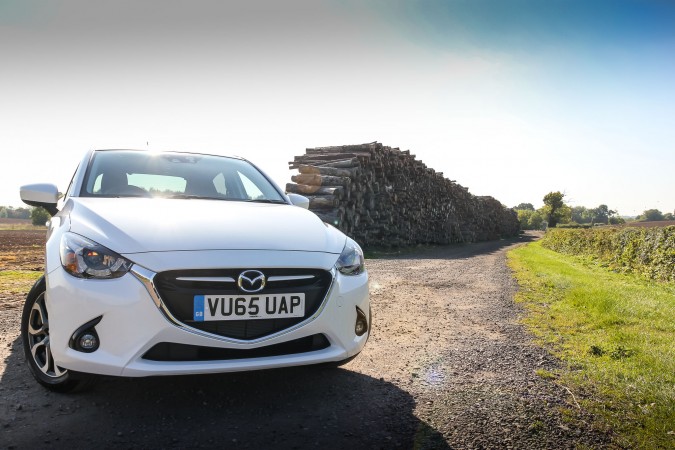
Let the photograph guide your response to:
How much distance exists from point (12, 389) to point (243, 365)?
61.1 inches

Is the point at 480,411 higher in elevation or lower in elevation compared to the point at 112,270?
lower

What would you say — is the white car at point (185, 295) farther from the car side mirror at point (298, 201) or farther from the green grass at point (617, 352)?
the green grass at point (617, 352)

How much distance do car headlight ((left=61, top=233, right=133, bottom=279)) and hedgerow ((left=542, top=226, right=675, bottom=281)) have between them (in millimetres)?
10850

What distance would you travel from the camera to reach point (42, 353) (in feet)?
9.53

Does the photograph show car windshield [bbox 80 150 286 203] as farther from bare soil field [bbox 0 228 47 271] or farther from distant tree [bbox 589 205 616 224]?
distant tree [bbox 589 205 616 224]

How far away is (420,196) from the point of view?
21.3 meters

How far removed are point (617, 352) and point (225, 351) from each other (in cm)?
324

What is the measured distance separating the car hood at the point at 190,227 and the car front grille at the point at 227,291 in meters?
0.17

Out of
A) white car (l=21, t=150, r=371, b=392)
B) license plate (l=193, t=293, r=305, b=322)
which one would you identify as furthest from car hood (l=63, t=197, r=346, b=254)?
license plate (l=193, t=293, r=305, b=322)

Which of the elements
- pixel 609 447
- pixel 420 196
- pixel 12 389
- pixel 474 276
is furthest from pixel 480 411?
pixel 420 196

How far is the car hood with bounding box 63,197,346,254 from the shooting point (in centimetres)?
257

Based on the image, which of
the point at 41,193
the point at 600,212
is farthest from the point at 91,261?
the point at 600,212

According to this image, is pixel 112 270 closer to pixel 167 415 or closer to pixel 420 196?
pixel 167 415

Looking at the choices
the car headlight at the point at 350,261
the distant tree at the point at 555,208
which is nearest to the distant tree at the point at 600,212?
the distant tree at the point at 555,208
